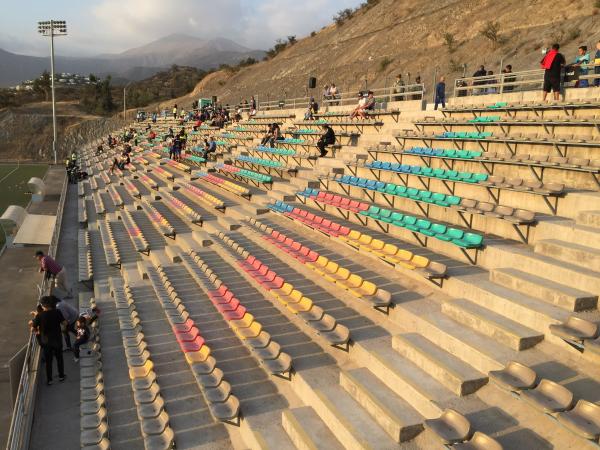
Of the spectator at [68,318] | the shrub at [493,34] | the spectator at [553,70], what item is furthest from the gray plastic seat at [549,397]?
the shrub at [493,34]

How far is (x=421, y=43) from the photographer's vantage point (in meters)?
36.2

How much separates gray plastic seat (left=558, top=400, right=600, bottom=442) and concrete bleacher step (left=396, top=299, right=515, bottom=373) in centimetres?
95

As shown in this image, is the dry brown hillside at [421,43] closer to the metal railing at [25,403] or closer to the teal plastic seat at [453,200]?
the teal plastic seat at [453,200]

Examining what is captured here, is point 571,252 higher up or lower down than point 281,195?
higher up

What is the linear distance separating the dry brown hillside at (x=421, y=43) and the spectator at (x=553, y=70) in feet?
37.7

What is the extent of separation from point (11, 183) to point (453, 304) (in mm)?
37089

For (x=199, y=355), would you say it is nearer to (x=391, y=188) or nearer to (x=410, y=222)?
(x=410, y=222)

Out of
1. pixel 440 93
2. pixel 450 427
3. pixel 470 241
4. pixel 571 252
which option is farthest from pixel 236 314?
pixel 440 93

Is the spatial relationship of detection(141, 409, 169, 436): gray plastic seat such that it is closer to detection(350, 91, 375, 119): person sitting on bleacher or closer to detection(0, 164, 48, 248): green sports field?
detection(350, 91, 375, 119): person sitting on bleacher

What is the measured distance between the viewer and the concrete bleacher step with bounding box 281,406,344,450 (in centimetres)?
432

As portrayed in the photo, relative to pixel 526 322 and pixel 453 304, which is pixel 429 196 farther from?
pixel 526 322

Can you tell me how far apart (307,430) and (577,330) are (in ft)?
9.15

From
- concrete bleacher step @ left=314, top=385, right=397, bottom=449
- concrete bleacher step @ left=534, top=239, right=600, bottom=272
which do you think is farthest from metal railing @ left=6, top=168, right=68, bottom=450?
concrete bleacher step @ left=534, top=239, right=600, bottom=272

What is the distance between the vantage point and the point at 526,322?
483 centimetres
